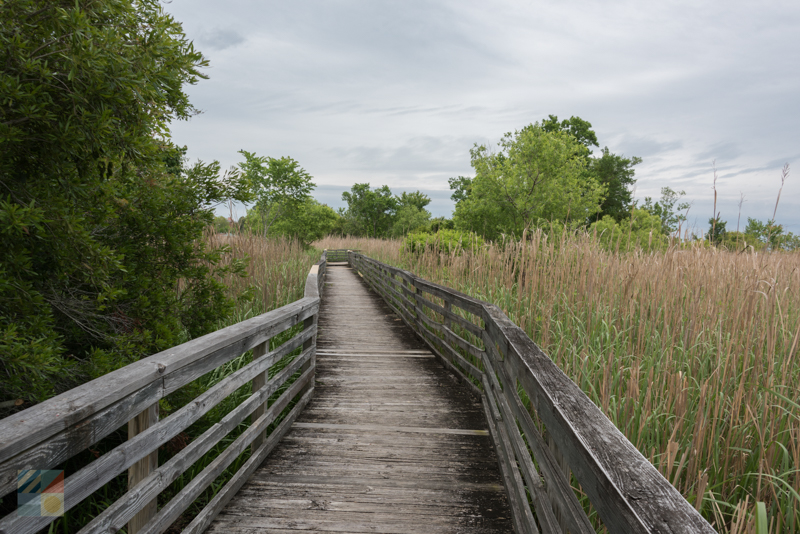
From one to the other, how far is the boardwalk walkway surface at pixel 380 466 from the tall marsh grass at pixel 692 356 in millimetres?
961

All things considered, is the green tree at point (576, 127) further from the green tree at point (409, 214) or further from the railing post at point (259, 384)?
the railing post at point (259, 384)

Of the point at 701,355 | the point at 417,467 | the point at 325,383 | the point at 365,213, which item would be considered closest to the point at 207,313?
the point at 325,383

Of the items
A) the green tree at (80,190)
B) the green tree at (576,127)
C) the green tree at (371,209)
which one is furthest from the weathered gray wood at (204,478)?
the green tree at (371,209)

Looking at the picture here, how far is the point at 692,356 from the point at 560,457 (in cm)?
154

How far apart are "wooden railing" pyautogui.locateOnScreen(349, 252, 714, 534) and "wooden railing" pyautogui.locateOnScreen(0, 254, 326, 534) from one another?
4.97 feet

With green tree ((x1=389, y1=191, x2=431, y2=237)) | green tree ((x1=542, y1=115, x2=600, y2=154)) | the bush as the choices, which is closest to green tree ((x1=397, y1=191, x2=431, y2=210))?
green tree ((x1=389, y1=191, x2=431, y2=237))

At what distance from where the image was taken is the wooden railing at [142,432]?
3.79 ft

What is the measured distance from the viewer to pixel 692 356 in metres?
2.75

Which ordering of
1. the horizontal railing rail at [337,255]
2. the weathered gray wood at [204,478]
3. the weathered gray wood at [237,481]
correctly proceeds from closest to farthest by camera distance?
the weathered gray wood at [204,478]
the weathered gray wood at [237,481]
the horizontal railing rail at [337,255]

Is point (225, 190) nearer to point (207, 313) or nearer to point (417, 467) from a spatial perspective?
point (207, 313)

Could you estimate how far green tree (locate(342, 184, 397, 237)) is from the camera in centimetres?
5428

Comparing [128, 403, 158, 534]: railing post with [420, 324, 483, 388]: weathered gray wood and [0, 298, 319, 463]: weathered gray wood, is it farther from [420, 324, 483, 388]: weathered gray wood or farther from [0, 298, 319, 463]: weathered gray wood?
[420, 324, 483, 388]: weathered gray wood

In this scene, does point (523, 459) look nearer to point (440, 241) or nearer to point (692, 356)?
point (692, 356)

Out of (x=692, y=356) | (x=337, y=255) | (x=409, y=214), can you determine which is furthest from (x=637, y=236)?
(x=409, y=214)
